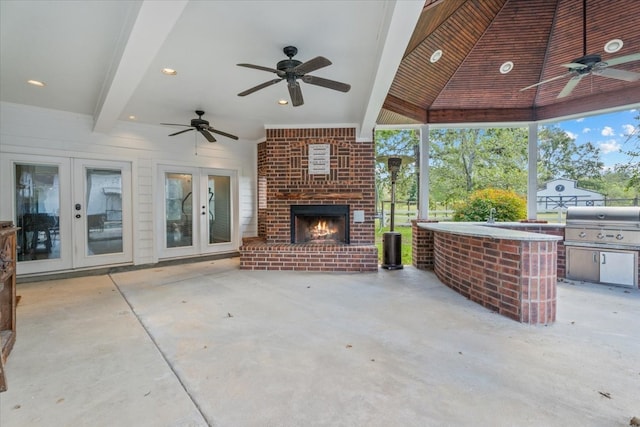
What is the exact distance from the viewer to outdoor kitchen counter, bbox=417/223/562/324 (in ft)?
8.60

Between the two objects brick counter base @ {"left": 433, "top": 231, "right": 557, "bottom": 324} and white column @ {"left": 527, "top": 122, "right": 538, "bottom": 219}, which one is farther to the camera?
white column @ {"left": 527, "top": 122, "right": 538, "bottom": 219}

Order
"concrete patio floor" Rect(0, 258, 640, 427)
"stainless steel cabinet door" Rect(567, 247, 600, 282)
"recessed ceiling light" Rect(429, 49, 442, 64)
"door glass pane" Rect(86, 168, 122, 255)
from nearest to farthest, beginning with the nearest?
"concrete patio floor" Rect(0, 258, 640, 427) → "recessed ceiling light" Rect(429, 49, 442, 64) → "stainless steel cabinet door" Rect(567, 247, 600, 282) → "door glass pane" Rect(86, 168, 122, 255)

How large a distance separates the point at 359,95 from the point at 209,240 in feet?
13.8

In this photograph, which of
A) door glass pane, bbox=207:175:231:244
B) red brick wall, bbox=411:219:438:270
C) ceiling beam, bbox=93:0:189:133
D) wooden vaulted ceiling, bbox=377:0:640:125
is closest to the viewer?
ceiling beam, bbox=93:0:189:133

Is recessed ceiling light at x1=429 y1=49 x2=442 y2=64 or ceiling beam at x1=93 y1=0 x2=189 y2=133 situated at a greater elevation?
recessed ceiling light at x1=429 y1=49 x2=442 y2=64

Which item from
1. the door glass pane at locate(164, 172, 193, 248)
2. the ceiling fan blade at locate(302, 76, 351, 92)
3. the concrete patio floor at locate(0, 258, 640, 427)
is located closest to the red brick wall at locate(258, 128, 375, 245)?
the door glass pane at locate(164, 172, 193, 248)

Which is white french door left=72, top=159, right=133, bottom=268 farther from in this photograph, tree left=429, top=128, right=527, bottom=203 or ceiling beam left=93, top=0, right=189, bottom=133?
tree left=429, top=128, right=527, bottom=203

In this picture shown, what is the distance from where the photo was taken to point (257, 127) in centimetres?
545

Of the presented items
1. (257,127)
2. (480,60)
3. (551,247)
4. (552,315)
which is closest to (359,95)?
(480,60)

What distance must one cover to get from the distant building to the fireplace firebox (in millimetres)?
3365

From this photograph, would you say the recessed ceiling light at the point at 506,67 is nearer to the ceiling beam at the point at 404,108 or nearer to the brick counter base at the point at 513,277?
the ceiling beam at the point at 404,108

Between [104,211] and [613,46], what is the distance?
25.6 ft

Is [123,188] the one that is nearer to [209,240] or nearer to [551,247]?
[209,240]

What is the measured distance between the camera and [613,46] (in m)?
3.64
